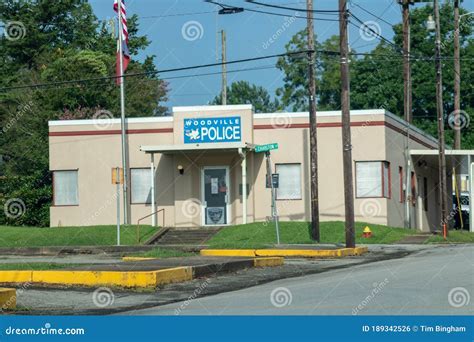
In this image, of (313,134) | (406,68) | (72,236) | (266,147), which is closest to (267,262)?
(313,134)

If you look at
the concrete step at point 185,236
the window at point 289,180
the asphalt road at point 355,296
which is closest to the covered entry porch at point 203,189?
the concrete step at point 185,236

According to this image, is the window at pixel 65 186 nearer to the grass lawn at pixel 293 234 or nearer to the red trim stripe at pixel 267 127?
the red trim stripe at pixel 267 127

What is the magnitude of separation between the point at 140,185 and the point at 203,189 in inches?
103

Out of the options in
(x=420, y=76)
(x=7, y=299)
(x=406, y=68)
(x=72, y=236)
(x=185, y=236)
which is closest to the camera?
(x=7, y=299)

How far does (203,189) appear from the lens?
38656 millimetres

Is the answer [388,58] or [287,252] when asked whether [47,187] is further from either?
[388,58]

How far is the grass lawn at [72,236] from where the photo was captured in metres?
35.2

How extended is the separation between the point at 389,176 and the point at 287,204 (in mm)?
4345

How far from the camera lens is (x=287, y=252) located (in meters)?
26.8

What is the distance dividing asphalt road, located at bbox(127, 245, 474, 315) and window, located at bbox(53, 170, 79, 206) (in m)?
21.2

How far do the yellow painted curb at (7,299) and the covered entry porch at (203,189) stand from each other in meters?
25.0

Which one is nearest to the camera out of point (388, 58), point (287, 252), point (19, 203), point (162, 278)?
point (162, 278)

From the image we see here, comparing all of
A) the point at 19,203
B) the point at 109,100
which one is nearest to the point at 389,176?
the point at 19,203

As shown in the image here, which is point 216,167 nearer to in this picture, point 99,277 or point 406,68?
point 406,68
